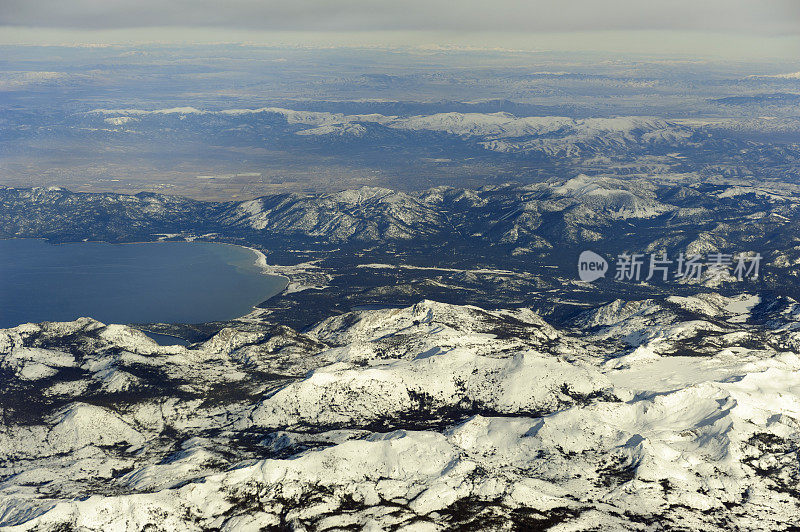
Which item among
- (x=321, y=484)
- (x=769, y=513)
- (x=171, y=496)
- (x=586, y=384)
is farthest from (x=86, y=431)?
(x=769, y=513)

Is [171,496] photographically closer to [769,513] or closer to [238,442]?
[238,442]

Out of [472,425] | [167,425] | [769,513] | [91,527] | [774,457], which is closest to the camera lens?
[91,527]

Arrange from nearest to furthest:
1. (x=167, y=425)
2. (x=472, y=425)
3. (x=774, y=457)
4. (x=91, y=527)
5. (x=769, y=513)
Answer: (x=91, y=527), (x=769, y=513), (x=774, y=457), (x=472, y=425), (x=167, y=425)

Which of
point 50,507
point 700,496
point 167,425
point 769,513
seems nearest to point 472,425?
point 700,496

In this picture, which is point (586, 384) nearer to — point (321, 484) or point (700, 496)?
point (700, 496)

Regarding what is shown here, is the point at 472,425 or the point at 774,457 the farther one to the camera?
the point at 472,425

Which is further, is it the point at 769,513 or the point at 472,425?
the point at 472,425
